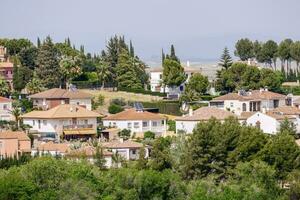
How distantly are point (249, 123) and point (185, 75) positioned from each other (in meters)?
21.6

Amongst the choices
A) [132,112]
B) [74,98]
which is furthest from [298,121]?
[74,98]

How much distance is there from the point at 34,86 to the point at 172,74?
13.7 metres

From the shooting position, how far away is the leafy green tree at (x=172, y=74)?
101 metres

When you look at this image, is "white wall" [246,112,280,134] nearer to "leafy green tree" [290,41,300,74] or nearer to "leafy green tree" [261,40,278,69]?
"leafy green tree" [290,41,300,74]

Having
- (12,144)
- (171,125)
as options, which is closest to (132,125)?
(171,125)

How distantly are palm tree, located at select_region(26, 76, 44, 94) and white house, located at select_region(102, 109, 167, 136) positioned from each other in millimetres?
11075

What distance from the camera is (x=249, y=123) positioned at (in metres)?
83.2

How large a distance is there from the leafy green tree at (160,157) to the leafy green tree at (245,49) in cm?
5342

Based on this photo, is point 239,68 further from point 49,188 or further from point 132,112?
point 49,188

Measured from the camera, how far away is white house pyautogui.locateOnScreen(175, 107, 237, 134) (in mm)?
82312

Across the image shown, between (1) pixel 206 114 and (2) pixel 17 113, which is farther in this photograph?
(1) pixel 206 114

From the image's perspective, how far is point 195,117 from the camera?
8319cm

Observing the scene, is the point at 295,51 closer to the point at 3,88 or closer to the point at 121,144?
the point at 3,88

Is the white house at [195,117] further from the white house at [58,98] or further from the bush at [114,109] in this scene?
the white house at [58,98]
